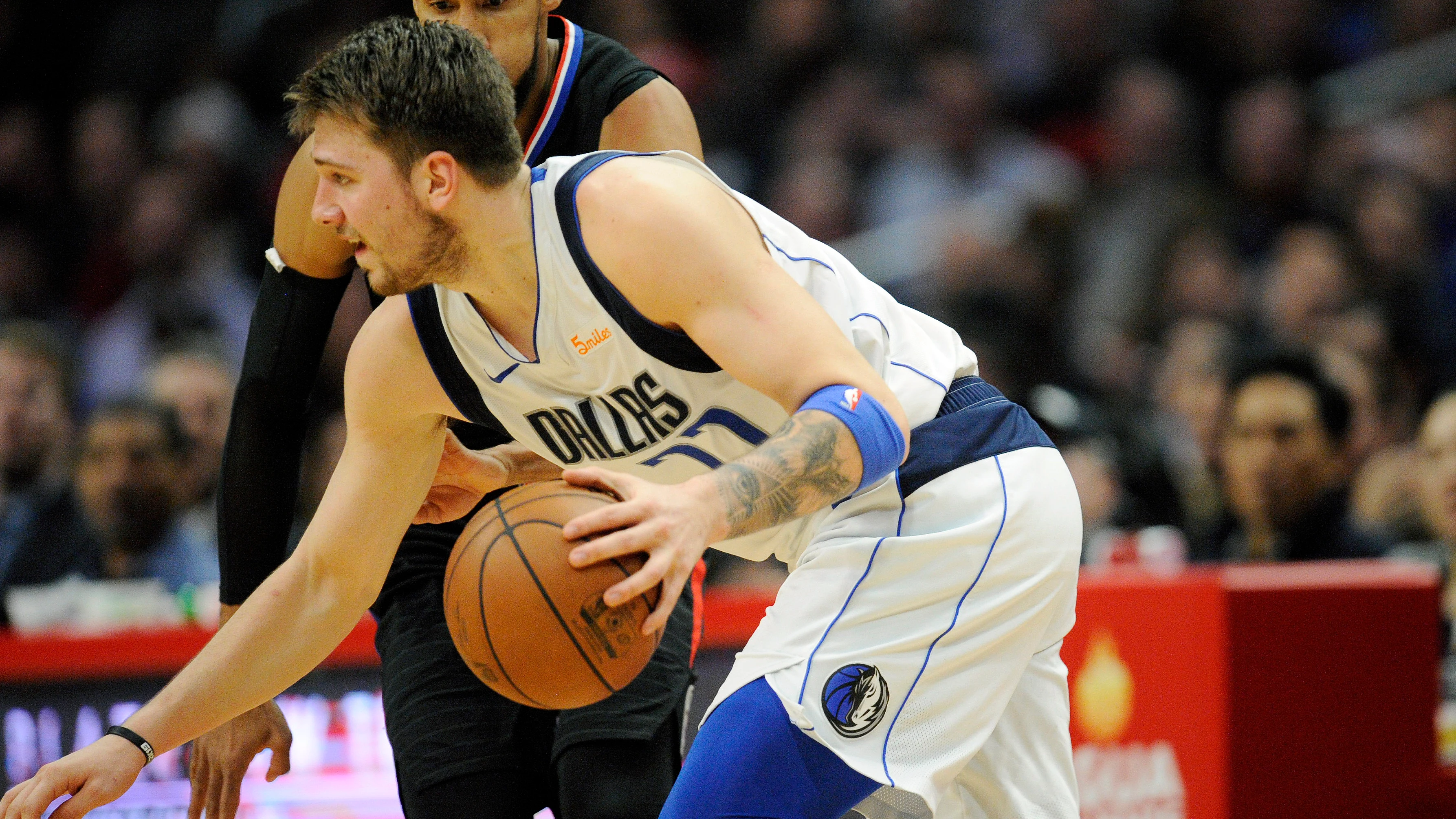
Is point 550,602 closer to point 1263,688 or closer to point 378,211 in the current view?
point 378,211

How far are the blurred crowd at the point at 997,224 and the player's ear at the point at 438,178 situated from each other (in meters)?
3.43

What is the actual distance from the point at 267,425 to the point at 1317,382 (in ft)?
12.1

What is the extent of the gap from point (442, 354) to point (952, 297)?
548 centimetres

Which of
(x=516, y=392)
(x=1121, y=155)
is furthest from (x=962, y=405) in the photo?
(x=1121, y=155)

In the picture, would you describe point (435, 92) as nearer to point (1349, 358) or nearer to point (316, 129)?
point (316, 129)

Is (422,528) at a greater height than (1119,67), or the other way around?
(1119,67)

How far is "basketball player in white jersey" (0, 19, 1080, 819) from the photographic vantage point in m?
2.42

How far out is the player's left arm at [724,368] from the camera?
2057 mm

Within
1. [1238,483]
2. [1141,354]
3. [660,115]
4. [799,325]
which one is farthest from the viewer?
[1141,354]

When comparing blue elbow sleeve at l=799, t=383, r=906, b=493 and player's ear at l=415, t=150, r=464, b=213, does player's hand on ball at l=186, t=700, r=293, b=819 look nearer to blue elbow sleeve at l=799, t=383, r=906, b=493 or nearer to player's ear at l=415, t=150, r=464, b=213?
player's ear at l=415, t=150, r=464, b=213

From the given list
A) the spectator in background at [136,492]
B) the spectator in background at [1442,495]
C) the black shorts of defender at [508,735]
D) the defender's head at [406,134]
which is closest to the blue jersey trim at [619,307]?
the defender's head at [406,134]

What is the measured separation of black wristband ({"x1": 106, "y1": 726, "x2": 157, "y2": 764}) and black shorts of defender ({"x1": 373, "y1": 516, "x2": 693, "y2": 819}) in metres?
0.66

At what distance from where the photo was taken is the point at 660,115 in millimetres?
3283

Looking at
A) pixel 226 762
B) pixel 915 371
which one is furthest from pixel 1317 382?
pixel 226 762
